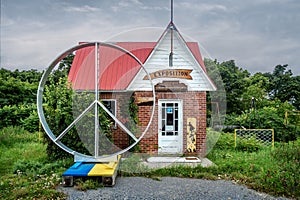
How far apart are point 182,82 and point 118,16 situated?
3038 mm

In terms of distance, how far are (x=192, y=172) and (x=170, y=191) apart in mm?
1365

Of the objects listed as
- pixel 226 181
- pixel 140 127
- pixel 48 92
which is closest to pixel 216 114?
pixel 140 127

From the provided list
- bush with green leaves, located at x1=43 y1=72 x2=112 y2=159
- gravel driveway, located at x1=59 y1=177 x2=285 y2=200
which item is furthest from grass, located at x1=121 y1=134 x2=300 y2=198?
bush with green leaves, located at x1=43 y1=72 x2=112 y2=159

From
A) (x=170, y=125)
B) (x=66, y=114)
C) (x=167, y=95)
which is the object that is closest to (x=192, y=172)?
(x=170, y=125)

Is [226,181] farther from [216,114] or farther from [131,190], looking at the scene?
[216,114]

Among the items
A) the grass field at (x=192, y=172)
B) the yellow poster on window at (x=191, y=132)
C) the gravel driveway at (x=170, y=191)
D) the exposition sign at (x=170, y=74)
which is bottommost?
the gravel driveway at (x=170, y=191)

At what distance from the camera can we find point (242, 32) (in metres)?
12.2

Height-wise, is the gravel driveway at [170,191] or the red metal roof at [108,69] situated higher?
the red metal roof at [108,69]

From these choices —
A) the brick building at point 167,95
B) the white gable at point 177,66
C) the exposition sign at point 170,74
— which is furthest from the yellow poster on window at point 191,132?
the exposition sign at point 170,74

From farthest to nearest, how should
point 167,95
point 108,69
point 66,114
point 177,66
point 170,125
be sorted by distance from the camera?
point 108,69 < point 170,125 < point 167,95 < point 177,66 < point 66,114

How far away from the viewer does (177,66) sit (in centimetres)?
917

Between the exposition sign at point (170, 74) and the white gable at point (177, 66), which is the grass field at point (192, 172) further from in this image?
the exposition sign at point (170, 74)

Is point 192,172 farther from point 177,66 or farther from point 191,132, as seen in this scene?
point 177,66

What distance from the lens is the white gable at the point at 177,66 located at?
894cm
